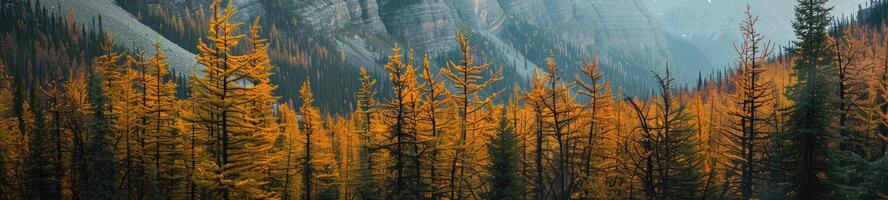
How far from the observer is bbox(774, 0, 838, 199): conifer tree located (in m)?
29.2

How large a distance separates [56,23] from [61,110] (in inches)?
5863

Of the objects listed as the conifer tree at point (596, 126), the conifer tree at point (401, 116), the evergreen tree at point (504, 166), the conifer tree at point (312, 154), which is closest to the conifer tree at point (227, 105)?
the conifer tree at point (401, 116)

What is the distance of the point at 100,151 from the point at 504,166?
79.9 ft

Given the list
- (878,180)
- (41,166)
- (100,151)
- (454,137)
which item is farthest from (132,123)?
(878,180)

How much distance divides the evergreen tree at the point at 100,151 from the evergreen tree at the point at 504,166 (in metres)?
22.3

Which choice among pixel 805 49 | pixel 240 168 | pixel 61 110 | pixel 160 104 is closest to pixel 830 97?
pixel 805 49

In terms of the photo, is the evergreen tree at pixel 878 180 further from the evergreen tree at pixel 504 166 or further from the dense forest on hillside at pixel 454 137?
the evergreen tree at pixel 504 166

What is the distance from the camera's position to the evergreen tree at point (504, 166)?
3250 centimetres

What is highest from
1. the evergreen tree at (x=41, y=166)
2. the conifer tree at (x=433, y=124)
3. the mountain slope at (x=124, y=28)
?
the mountain slope at (x=124, y=28)

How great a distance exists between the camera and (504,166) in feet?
109

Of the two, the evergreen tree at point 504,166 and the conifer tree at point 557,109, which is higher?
the conifer tree at point 557,109

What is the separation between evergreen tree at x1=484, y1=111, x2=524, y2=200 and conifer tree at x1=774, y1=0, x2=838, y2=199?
13.1 m

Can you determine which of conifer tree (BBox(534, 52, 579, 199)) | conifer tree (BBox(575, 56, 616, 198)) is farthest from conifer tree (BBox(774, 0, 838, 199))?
conifer tree (BBox(534, 52, 579, 199))

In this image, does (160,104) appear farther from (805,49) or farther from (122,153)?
(805,49)
